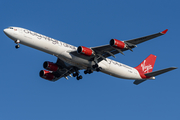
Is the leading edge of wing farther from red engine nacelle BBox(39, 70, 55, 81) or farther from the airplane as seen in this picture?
red engine nacelle BBox(39, 70, 55, 81)

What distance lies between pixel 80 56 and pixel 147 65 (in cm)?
1584

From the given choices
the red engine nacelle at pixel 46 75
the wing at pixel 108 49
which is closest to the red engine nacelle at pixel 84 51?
the wing at pixel 108 49

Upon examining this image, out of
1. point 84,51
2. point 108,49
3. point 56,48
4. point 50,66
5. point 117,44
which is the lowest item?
point 84,51

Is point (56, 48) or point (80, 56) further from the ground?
point (56, 48)

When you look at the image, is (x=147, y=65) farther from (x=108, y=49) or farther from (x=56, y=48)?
(x=56, y=48)

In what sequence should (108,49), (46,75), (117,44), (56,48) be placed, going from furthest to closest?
(46,75), (108,49), (56,48), (117,44)

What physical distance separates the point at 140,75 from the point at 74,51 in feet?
45.3

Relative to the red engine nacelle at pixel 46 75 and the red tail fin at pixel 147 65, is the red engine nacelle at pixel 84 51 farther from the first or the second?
the red tail fin at pixel 147 65

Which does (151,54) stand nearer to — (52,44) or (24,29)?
(52,44)

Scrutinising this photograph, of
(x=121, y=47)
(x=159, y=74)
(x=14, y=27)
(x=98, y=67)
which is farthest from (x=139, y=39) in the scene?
(x=14, y=27)

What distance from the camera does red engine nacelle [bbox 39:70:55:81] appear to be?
48.4 m

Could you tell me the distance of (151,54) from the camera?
172ft

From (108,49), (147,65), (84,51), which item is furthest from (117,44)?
(147,65)

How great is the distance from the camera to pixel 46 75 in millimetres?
48469
